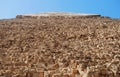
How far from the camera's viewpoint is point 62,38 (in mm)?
17578

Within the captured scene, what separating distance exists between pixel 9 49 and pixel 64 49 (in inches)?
69.0

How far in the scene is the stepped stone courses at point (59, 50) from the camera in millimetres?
10843

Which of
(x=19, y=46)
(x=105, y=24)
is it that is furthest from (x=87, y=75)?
(x=105, y=24)

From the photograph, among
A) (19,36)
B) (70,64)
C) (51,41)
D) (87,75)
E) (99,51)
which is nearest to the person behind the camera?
(87,75)

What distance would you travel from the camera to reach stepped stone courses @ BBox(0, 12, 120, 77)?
10.8m

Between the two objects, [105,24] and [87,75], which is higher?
[105,24]

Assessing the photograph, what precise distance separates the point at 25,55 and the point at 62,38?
393 centimetres

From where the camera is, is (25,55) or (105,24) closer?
(25,55)

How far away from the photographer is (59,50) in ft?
48.3

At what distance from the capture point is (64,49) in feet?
48.9

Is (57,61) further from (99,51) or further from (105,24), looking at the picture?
(105,24)

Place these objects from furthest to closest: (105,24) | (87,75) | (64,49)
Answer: (105,24)
(64,49)
(87,75)

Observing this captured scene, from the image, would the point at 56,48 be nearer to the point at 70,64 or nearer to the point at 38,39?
the point at 38,39

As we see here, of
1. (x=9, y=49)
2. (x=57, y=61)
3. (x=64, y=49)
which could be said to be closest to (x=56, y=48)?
(x=64, y=49)
